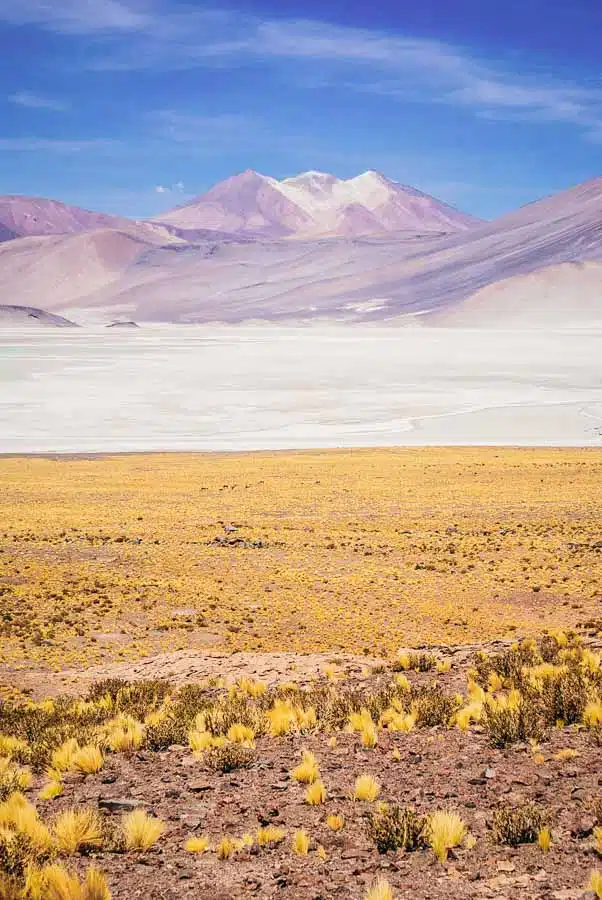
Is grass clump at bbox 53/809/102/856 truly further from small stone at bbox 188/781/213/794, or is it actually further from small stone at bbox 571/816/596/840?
small stone at bbox 571/816/596/840

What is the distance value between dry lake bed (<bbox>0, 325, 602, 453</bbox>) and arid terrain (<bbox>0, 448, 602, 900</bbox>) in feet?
74.7

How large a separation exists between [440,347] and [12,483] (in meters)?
88.3

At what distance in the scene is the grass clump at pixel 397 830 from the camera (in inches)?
212

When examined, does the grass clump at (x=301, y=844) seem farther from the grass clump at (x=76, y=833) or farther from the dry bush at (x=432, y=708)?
the dry bush at (x=432, y=708)

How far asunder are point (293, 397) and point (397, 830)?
58012 millimetres

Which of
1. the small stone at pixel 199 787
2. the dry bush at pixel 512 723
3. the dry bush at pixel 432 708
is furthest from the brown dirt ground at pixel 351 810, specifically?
the dry bush at pixel 432 708

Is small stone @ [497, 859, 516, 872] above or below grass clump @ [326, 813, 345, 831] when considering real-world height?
above

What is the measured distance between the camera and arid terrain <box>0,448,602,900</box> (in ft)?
17.4

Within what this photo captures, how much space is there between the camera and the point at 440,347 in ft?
370

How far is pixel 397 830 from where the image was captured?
5465 mm

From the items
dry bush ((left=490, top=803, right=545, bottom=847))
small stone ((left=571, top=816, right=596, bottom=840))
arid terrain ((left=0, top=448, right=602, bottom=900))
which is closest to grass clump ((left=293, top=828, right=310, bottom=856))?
arid terrain ((left=0, top=448, right=602, bottom=900))

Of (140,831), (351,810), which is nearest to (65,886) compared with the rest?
(140,831)

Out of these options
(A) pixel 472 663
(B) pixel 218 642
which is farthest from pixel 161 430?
(A) pixel 472 663

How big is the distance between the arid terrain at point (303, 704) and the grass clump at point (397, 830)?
0.05 feet
